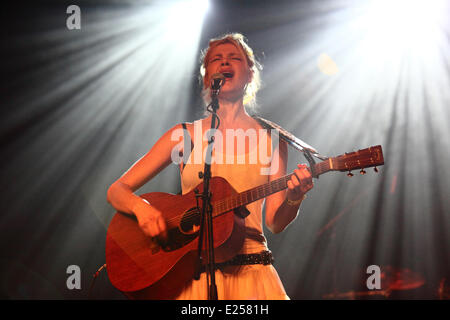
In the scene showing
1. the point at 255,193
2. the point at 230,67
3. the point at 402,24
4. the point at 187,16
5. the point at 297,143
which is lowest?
the point at 255,193

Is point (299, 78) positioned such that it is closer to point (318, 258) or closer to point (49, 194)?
point (318, 258)

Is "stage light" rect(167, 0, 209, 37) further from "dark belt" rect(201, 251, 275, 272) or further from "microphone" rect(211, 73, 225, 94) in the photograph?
"dark belt" rect(201, 251, 275, 272)

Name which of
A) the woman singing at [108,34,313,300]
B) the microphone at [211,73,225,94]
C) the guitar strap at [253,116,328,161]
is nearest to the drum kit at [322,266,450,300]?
the woman singing at [108,34,313,300]

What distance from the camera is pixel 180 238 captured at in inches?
79.7

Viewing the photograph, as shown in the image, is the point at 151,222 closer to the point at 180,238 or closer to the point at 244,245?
the point at 180,238

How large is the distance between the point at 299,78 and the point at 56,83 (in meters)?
3.34

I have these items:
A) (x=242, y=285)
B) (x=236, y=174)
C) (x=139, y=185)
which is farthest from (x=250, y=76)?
(x=242, y=285)

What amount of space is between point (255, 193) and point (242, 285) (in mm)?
530

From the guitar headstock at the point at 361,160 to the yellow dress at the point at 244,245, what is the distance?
0.45m

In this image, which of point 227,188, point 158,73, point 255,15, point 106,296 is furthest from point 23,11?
point 227,188

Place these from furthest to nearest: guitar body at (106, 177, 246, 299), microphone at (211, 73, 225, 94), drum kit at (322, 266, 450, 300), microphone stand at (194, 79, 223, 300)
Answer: drum kit at (322, 266, 450, 300)
microphone at (211, 73, 225, 94)
guitar body at (106, 177, 246, 299)
microphone stand at (194, 79, 223, 300)

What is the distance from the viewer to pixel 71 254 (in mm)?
4234

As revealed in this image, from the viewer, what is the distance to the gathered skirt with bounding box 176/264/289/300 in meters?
1.78

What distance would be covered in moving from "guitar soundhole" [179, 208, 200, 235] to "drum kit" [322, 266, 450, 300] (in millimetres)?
2908
